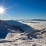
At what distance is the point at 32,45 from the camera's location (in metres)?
7.18

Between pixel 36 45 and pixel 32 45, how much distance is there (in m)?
0.27

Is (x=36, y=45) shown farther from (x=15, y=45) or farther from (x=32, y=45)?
(x=15, y=45)

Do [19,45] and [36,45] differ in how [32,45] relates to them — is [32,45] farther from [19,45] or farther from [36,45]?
[19,45]

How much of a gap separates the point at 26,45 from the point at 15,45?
77 centimetres

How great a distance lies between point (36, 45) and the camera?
280 inches

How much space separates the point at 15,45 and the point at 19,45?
280 millimetres

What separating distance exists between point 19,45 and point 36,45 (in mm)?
1186

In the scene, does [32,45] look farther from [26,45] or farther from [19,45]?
Result: [19,45]

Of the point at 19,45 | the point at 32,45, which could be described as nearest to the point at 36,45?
the point at 32,45

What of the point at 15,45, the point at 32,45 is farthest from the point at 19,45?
the point at 32,45

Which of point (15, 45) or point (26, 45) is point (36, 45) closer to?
point (26, 45)

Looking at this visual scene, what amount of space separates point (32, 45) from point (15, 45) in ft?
3.88

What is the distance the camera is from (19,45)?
736 centimetres

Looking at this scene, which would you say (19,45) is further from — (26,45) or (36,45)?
(36,45)
